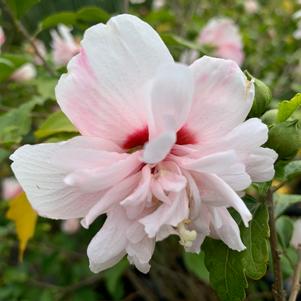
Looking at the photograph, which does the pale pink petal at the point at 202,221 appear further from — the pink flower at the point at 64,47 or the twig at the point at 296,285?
the pink flower at the point at 64,47

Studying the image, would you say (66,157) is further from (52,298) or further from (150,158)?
(52,298)

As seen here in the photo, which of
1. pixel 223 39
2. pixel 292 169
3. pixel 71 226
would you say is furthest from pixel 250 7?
pixel 292 169

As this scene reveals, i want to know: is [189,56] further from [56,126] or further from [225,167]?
[225,167]

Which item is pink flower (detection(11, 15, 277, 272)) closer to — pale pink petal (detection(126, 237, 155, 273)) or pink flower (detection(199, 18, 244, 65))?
pale pink petal (detection(126, 237, 155, 273))

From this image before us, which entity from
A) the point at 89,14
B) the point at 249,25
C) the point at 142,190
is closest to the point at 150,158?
the point at 142,190

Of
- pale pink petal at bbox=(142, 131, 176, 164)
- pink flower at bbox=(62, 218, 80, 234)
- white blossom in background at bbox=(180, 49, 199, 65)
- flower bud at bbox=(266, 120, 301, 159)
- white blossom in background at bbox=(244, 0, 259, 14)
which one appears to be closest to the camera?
pale pink petal at bbox=(142, 131, 176, 164)

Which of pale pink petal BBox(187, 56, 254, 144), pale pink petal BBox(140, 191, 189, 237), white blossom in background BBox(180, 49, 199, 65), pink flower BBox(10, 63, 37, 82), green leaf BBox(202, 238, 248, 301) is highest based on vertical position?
pale pink petal BBox(187, 56, 254, 144)

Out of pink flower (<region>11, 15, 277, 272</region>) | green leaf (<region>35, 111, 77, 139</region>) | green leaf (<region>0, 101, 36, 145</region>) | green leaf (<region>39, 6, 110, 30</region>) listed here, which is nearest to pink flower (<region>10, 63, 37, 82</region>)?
green leaf (<region>39, 6, 110, 30</region>)
